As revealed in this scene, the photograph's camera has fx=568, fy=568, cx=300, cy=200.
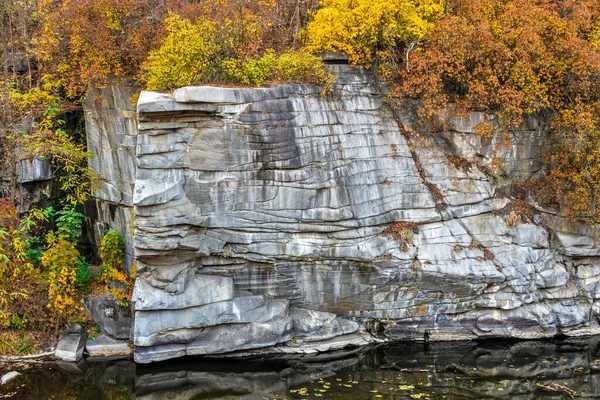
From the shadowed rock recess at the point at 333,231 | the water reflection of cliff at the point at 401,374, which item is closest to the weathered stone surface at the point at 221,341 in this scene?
the shadowed rock recess at the point at 333,231

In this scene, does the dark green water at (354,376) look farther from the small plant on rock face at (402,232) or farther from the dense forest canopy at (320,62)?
the small plant on rock face at (402,232)

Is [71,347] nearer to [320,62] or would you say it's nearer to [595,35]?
[320,62]

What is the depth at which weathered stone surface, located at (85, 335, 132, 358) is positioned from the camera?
1416 centimetres

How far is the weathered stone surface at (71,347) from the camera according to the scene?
13.9 m

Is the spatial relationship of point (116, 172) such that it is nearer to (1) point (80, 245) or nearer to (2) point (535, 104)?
(1) point (80, 245)

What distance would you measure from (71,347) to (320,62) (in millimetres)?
9309

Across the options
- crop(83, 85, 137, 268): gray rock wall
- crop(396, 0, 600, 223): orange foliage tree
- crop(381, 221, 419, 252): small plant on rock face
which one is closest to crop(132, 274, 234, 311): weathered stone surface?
crop(83, 85, 137, 268): gray rock wall

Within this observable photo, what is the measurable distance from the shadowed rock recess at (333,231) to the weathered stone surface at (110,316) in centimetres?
117

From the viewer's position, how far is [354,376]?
12977mm

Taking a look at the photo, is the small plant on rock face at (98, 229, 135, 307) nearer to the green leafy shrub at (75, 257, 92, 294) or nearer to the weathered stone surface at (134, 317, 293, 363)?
the green leafy shrub at (75, 257, 92, 294)

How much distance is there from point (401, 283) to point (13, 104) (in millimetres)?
11879

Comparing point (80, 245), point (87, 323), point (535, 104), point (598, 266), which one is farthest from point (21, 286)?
point (598, 266)

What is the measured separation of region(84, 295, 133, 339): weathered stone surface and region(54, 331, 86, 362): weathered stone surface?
23.0 inches

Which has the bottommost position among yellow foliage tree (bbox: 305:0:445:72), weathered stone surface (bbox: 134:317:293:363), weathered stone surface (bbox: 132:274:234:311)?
weathered stone surface (bbox: 134:317:293:363)
